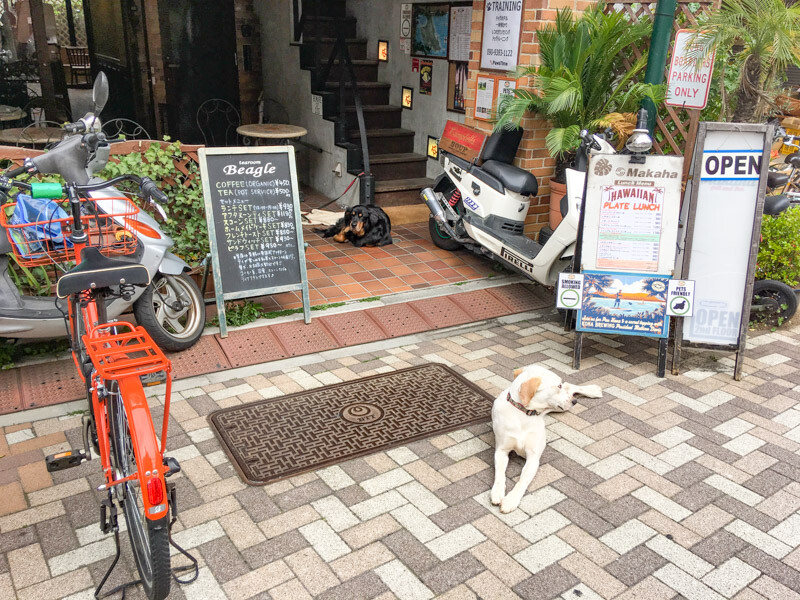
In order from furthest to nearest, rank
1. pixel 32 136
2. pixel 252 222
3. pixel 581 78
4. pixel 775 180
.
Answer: pixel 32 136
pixel 581 78
pixel 775 180
pixel 252 222

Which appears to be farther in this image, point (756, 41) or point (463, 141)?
point (463, 141)

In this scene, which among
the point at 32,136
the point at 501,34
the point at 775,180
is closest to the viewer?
the point at 775,180

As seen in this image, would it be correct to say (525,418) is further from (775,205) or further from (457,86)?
(457,86)

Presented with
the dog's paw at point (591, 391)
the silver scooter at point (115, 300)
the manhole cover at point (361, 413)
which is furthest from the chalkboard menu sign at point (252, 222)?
the dog's paw at point (591, 391)

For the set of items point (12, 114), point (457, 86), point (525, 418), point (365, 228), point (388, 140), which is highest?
point (457, 86)

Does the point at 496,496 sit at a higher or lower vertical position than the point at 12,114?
lower

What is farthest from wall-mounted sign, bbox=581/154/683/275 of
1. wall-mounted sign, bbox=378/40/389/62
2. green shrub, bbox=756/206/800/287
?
wall-mounted sign, bbox=378/40/389/62

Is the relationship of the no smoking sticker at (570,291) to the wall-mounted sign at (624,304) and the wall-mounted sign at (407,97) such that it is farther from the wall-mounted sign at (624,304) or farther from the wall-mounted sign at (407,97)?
the wall-mounted sign at (407,97)

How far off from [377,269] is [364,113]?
3.05m

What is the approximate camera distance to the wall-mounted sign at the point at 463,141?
618 cm

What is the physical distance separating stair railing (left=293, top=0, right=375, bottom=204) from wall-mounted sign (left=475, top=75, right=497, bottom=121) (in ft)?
4.65

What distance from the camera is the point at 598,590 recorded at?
2777 millimetres

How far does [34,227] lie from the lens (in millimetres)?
4035

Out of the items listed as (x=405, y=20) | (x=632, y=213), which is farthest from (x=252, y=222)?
Result: (x=405, y=20)
